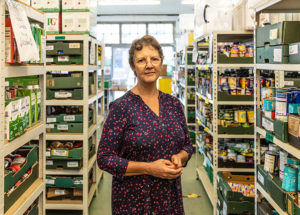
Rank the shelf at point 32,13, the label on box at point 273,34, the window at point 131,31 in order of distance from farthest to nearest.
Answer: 1. the window at point 131,31
2. the label on box at point 273,34
3. the shelf at point 32,13

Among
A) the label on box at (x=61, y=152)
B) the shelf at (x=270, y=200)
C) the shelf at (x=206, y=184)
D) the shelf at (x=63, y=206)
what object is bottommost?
the shelf at (x=63, y=206)

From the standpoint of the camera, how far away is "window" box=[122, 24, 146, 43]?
12.6m

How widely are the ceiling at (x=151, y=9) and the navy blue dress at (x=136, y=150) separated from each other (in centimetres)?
842

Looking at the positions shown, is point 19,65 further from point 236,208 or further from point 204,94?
point 204,94

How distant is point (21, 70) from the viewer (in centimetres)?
170

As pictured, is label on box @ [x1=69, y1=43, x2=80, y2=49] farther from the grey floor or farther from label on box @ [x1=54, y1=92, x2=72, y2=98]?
the grey floor

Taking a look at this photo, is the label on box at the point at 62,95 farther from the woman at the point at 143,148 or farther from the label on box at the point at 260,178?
the label on box at the point at 260,178

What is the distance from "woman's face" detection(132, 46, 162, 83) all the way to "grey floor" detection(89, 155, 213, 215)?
240 centimetres

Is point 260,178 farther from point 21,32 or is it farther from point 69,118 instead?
point 69,118

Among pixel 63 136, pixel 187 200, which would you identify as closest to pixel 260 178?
pixel 187 200

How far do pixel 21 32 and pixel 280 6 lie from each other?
1.72m

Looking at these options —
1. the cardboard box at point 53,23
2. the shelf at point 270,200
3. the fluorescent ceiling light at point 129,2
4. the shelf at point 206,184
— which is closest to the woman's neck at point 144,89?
the shelf at point 270,200

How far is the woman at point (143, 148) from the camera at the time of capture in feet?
5.34

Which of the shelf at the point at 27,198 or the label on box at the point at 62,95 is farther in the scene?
the label on box at the point at 62,95
